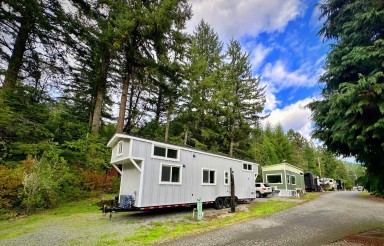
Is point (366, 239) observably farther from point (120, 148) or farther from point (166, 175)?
point (120, 148)

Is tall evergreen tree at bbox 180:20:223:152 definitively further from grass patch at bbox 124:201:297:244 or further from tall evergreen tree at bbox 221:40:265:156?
grass patch at bbox 124:201:297:244

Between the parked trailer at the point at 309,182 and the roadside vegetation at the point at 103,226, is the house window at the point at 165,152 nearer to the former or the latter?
the roadside vegetation at the point at 103,226

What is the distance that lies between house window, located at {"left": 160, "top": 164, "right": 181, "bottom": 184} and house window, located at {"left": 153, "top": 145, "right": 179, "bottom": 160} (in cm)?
48

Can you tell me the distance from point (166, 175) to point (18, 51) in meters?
12.5

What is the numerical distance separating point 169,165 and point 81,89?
16.3m

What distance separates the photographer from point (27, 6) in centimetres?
1046

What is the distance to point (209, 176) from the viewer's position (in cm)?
1236

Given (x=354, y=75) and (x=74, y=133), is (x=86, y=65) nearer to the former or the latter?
(x=74, y=133)

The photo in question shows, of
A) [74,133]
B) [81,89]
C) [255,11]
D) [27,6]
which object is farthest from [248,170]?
[81,89]

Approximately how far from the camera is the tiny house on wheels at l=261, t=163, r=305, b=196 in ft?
75.2

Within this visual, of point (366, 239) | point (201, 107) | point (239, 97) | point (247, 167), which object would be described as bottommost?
point (366, 239)

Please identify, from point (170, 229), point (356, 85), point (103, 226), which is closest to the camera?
point (356, 85)

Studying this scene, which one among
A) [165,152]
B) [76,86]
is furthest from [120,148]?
[76,86]

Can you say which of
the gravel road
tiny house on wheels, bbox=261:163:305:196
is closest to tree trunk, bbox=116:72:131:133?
the gravel road
